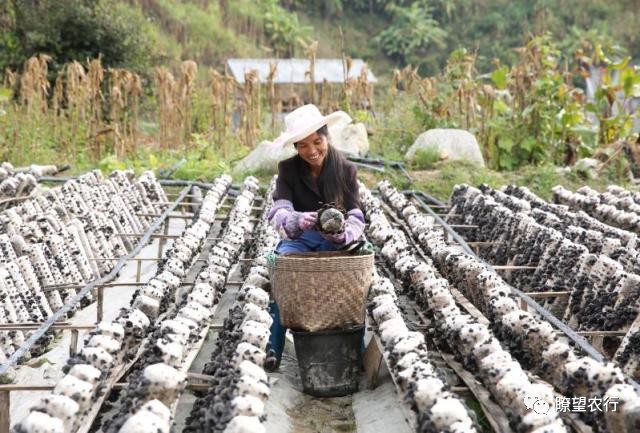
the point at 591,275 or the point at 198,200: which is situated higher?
the point at 591,275

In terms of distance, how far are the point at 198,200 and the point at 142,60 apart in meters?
9.03

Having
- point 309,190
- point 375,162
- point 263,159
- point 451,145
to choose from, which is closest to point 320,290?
point 309,190

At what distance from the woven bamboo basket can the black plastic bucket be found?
4 centimetres

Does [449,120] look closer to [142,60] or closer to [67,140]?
[67,140]

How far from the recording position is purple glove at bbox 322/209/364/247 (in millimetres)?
4410

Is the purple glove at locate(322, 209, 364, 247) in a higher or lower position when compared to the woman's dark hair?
lower

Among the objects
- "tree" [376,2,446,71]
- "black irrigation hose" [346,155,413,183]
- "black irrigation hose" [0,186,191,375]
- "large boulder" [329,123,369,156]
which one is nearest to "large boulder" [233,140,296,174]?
"black irrigation hose" [346,155,413,183]

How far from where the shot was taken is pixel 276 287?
4.33 m

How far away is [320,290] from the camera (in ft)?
13.8

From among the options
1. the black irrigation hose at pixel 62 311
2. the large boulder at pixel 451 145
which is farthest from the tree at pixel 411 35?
the black irrigation hose at pixel 62 311

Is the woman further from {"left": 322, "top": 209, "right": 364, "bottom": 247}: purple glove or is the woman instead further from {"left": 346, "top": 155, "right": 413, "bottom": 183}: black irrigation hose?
{"left": 346, "top": 155, "right": 413, "bottom": 183}: black irrigation hose

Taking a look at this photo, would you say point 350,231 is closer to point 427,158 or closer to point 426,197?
point 426,197

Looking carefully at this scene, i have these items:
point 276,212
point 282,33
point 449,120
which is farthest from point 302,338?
point 282,33

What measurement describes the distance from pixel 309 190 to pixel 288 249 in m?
0.34
